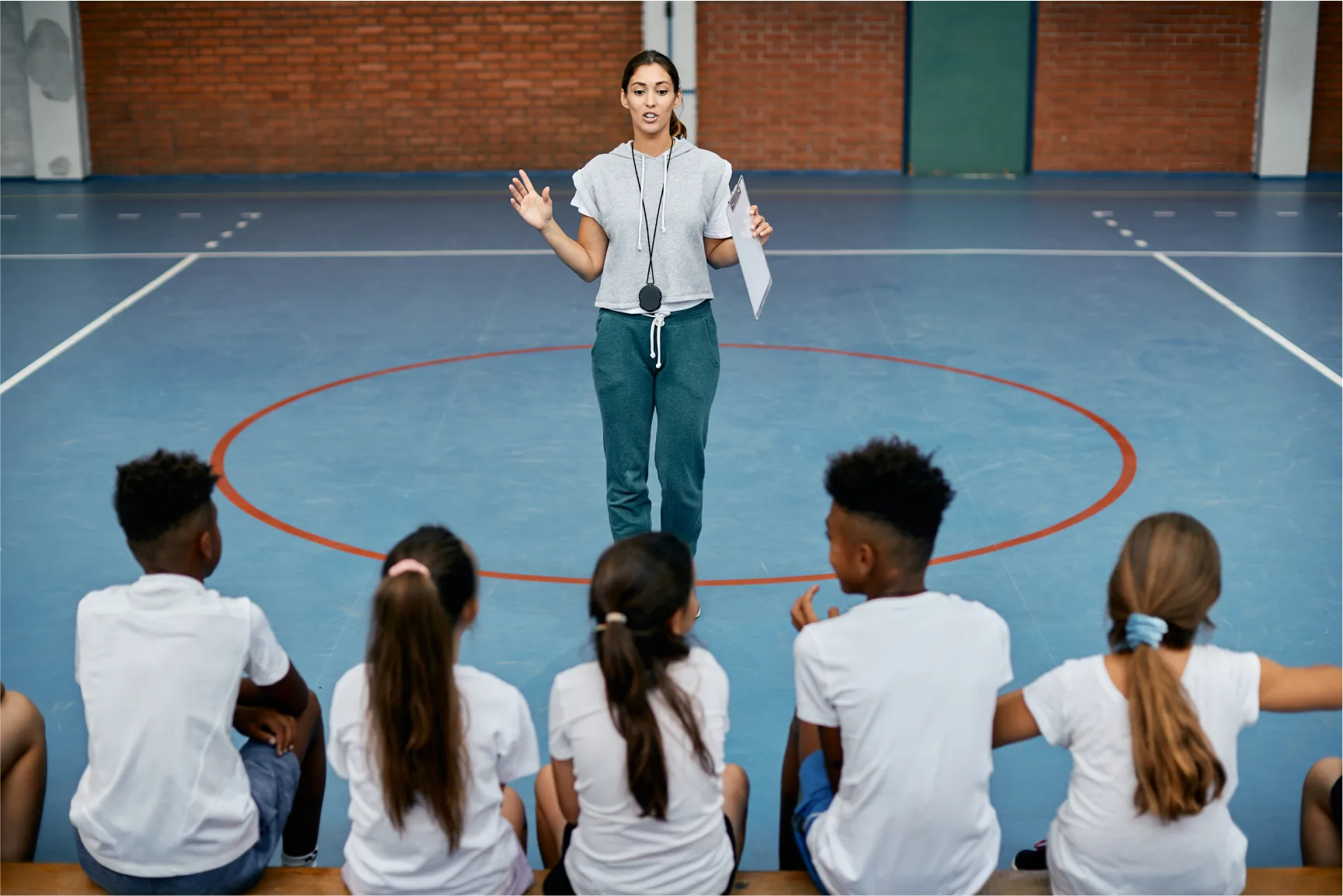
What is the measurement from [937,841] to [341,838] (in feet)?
5.16

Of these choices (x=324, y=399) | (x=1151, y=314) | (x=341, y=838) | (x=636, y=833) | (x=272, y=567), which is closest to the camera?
(x=636, y=833)

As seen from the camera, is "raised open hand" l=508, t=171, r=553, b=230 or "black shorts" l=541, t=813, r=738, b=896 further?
"raised open hand" l=508, t=171, r=553, b=230

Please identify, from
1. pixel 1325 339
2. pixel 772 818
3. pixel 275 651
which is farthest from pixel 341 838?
pixel 1325 339

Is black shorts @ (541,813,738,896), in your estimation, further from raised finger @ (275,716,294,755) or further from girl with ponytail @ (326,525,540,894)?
raised finger @ (275,716,294,755)

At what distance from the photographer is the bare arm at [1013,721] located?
2.63 meters

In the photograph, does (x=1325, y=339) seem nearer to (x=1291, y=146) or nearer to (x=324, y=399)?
(x=324, y=399)

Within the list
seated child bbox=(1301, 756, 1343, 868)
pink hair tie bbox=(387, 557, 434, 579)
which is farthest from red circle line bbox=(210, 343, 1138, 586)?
pink hair tie bbox=(387, 557, 434, 579)

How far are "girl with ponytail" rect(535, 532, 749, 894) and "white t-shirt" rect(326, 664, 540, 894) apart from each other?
0.11 meters

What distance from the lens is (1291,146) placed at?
49.2 feet

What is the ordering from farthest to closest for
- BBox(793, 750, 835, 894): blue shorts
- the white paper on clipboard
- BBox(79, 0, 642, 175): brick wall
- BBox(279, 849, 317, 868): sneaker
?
1. BBox(79, 0, 642, 175): brick wall
2. the white paper on clipboard
3. BBox(279, 849, 317, 868): sneaker
4. BBox(793, 750, 835, 894): blue shorts

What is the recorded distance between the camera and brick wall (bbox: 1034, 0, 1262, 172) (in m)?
15.0

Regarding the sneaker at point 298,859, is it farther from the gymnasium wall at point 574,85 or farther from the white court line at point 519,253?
the gymnasium wall at point 574,85

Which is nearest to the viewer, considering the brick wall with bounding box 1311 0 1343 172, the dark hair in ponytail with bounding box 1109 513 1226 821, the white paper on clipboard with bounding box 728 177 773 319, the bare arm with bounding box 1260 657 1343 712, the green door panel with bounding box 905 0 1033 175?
the dark hair in ponytail with bounding box 1109 513 1226 821

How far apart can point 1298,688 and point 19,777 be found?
2529mm
